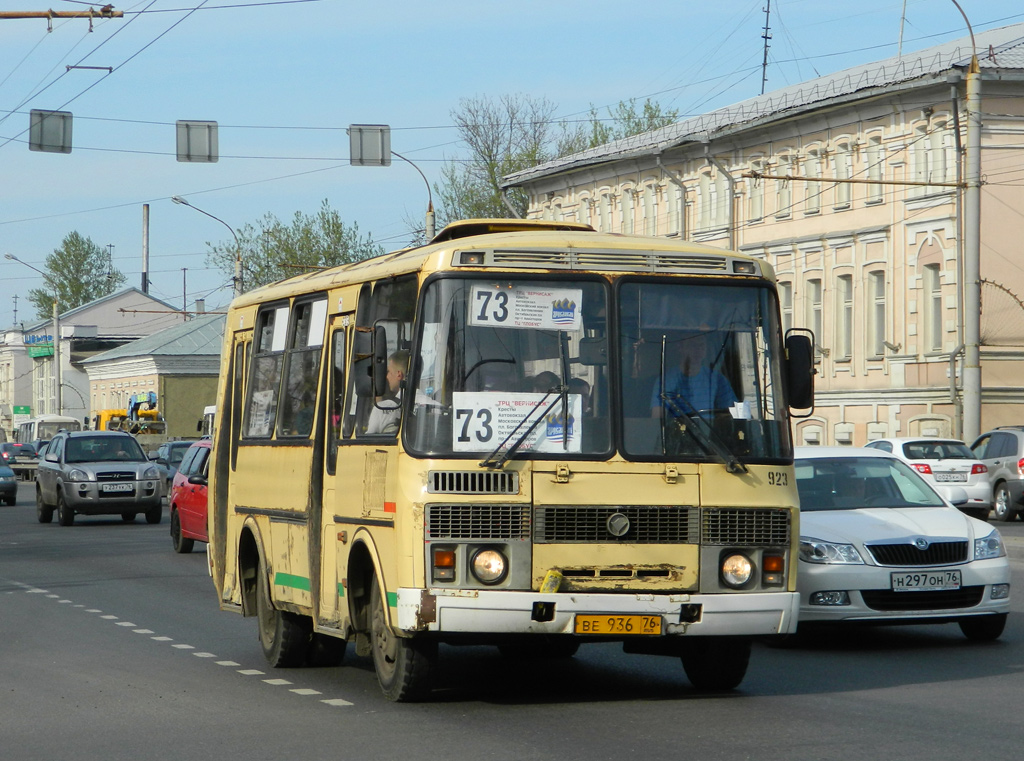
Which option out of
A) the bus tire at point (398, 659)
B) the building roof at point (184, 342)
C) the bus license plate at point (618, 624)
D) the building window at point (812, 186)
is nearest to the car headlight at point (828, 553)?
the bus license plate at point (618, 624)

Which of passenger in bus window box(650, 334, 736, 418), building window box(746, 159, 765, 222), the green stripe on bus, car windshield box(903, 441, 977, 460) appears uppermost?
building window box(746, 159, 765, 222)

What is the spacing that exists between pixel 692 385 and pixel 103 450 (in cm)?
2600

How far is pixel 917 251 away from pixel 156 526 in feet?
69.9

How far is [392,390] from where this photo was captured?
382 inches

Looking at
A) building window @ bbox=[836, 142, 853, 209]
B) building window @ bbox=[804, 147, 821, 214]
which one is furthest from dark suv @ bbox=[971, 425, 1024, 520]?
building window @ bbox=[804, 147, 821, 214]

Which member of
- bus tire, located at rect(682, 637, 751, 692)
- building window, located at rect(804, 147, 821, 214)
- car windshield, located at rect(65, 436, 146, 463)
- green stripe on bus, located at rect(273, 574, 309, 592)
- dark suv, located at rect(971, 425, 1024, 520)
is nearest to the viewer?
bus tire, located at rect(682, 637, 751, 692)

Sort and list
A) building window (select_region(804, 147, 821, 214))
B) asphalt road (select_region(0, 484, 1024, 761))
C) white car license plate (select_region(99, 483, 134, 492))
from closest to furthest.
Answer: asphalt road (select_region(0, 484, 1024, 761)), white car license plate (select_region(99, 483, 134, 492)), building window (select_region(804, 147, 821, 214))

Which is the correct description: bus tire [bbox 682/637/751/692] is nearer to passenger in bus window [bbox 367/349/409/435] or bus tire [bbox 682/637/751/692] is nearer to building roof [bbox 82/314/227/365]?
passenger in bus window [bbox 367/349/409/435]

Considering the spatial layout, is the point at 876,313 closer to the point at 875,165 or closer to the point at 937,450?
the point at 875,165

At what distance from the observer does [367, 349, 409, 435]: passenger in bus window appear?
31.7 feet

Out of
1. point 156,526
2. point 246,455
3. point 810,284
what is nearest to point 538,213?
point 810,284

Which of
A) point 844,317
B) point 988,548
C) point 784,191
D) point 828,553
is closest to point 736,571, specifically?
point 828,553

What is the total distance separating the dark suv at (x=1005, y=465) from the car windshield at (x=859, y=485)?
19.2 meters

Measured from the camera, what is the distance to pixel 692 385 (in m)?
9.74
